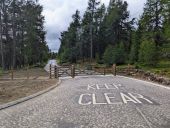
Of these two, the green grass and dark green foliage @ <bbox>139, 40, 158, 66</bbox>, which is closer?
the green grass

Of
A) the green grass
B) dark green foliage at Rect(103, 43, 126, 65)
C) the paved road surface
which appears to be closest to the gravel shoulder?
the paved road surface

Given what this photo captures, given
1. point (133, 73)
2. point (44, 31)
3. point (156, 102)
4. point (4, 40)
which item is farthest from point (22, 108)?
point (44, 31)

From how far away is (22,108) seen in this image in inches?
535

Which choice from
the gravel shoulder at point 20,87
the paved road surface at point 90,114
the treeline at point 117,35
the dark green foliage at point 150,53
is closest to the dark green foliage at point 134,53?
the treeline at point 117,35

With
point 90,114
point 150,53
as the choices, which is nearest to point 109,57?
point 150,53

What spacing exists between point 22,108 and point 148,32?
57.7m

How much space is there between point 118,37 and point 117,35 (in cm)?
95

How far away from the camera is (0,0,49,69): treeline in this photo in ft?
206

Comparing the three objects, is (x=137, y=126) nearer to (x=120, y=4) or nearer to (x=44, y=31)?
(x=44, y=31)

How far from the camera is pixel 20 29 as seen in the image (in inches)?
2756

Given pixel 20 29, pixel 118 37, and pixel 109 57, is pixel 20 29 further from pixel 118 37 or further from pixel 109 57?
pixel 118 37

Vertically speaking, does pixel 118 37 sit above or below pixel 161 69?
above

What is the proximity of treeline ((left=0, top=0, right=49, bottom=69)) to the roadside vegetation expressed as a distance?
16.1m

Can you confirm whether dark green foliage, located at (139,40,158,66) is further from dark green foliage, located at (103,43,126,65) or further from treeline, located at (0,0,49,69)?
treeline, located at (0,0,49,69)
